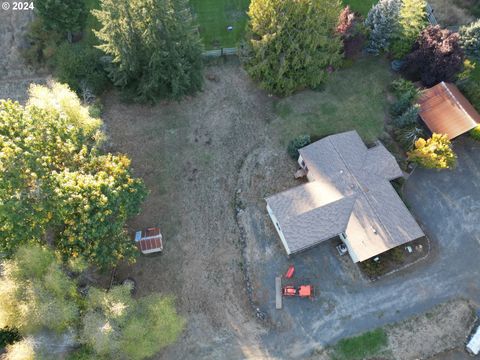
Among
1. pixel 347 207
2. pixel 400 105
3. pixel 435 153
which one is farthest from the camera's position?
pixel 400 105

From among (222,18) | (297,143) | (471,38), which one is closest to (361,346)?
(297,143)

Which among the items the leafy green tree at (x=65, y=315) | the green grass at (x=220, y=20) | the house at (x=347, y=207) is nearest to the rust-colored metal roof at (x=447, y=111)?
the house at (x=347, y=207)

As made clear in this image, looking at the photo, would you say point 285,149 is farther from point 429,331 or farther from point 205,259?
point 429,331

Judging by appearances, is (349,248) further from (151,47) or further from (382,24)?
(151,47)

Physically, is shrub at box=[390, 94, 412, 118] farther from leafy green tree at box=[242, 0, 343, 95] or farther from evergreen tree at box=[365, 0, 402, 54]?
leafy green tree at box=[242, 0, 343, 95]

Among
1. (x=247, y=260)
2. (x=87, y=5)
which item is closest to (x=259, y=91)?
(x=247, y=260)
